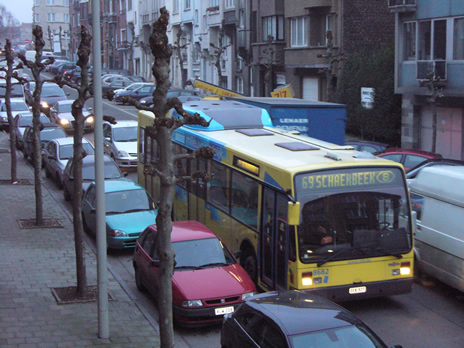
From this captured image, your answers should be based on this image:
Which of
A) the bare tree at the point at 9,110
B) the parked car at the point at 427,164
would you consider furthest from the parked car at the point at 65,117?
the parked car at the point at 427,164

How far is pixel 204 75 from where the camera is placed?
213 feet

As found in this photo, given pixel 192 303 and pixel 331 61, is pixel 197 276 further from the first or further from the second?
pixel 331 61

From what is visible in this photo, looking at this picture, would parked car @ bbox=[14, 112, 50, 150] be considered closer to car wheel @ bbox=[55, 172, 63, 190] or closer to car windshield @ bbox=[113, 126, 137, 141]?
car windshield @ bbox=[113, 126, 137, 141]

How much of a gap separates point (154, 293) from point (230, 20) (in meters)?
45.6

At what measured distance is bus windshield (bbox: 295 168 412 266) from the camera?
36.0 feet

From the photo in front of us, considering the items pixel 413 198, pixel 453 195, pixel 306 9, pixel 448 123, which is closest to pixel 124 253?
pixel 413 198

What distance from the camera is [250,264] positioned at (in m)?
12.7

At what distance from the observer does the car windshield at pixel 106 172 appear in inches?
814

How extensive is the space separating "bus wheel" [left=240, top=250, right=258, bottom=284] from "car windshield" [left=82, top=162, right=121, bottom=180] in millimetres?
8496

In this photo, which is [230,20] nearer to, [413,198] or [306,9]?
[306,9]

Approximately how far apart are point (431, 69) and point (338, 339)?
931 inches

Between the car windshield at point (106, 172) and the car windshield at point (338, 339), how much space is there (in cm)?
1364

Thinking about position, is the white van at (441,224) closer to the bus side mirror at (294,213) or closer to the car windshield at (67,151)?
the bus side mirror at (294,213)

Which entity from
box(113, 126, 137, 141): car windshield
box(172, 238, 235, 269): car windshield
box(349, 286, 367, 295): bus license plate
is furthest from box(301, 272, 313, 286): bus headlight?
box(113, 126, 137, 141): car windshield
